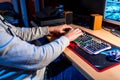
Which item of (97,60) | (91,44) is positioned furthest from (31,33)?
(97,60)

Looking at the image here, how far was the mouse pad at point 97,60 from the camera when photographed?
0.89 metres

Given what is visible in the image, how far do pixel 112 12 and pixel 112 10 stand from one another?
0.6 inches

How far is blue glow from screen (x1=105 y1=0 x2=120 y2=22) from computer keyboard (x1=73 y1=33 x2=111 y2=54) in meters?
0.31

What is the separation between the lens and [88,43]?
1132mm

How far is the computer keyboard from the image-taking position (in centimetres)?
105

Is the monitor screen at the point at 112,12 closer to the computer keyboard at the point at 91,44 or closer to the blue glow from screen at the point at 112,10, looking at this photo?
the blue glow from screen at the point at 112,10

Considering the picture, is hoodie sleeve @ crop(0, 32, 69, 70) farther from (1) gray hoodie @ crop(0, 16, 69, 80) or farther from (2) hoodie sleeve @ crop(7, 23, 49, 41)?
(2) hoodie sleeve @ crop(7, 23, 49, 41)

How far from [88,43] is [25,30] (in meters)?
0.58

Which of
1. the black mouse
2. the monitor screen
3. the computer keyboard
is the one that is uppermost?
the monitor screen

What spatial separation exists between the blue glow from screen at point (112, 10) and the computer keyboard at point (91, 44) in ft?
1.02

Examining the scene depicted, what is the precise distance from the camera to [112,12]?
1381 millimetres

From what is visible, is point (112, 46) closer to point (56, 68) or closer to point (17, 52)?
point (56, 68)

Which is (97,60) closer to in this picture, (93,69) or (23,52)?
(93,69)

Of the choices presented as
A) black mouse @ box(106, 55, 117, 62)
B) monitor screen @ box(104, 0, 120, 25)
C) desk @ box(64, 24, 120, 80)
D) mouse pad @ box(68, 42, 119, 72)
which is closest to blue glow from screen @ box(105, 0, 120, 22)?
monitor screen @ box(104, 0, 120, 25)
